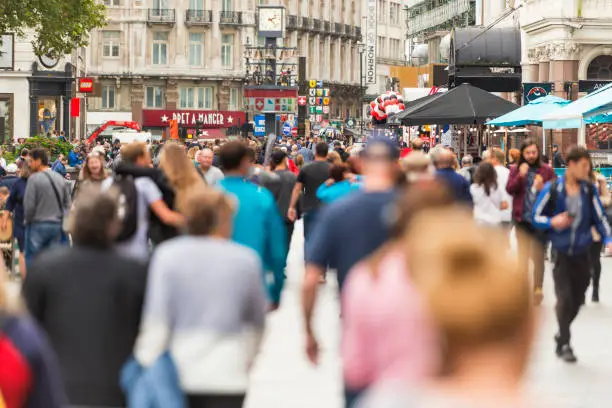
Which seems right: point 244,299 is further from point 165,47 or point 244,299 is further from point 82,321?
point 165,47

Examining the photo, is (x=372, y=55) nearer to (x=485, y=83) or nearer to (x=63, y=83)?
(x=63, y=83)

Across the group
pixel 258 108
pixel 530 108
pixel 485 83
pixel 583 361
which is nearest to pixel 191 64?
pixel 258 108

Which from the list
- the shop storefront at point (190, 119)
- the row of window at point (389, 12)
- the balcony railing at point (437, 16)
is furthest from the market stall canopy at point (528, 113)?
the row of window at point (389, 12)

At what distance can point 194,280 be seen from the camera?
5.76 metres

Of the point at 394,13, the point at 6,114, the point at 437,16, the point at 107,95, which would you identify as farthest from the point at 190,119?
the point at 394,13

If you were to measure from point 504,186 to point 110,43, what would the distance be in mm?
81759

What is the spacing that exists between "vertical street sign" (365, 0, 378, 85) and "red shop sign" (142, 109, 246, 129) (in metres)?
28.8

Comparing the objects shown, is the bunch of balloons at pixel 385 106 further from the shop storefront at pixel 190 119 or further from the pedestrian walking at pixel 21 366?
the shop storefront at pixel 190 119

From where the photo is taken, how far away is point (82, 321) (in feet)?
18.9

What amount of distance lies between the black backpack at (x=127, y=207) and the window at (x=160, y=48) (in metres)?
87.3

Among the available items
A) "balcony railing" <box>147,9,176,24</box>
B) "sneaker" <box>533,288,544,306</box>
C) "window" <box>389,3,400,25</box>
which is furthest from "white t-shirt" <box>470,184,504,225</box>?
"window" <box>389,3,400,25</box>

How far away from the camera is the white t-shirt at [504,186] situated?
612 inches

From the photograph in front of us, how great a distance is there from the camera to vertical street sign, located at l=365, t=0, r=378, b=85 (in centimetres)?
12406

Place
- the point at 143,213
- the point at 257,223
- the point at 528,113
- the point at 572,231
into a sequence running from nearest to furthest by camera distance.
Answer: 1. the point at 257,223
2. the point at 143,213
3. the point at 572,231
4. the point at 528,113
